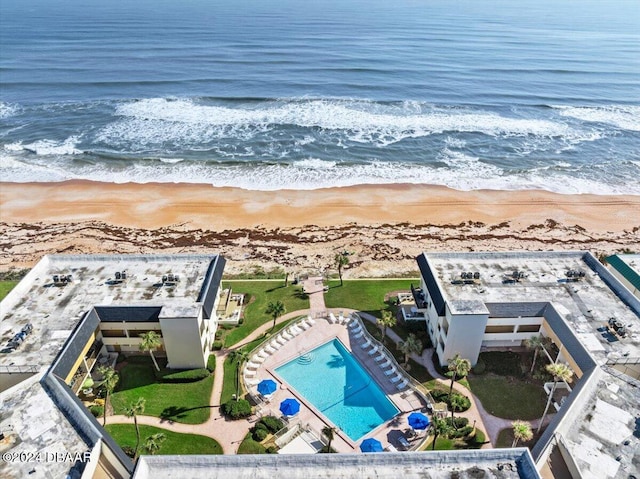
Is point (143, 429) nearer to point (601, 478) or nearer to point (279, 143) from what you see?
point (601, 478)

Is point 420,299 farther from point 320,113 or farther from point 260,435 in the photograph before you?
point 320,113

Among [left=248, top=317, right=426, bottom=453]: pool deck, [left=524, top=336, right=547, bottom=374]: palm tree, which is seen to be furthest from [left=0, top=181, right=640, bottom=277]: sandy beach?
[left=524, top=336, right=547, bottom=374]: palm tree

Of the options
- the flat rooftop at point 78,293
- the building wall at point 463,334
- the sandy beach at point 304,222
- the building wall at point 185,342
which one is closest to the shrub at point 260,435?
the building wall at point 185,342

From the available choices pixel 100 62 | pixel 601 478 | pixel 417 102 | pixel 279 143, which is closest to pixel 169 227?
pixel 279 143

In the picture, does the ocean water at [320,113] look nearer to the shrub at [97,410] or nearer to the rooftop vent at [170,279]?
the rooftop vent at [170,279]

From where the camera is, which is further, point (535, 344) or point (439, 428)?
point (535, 344)

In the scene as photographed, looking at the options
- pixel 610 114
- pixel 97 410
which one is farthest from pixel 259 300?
pixel 610 114
